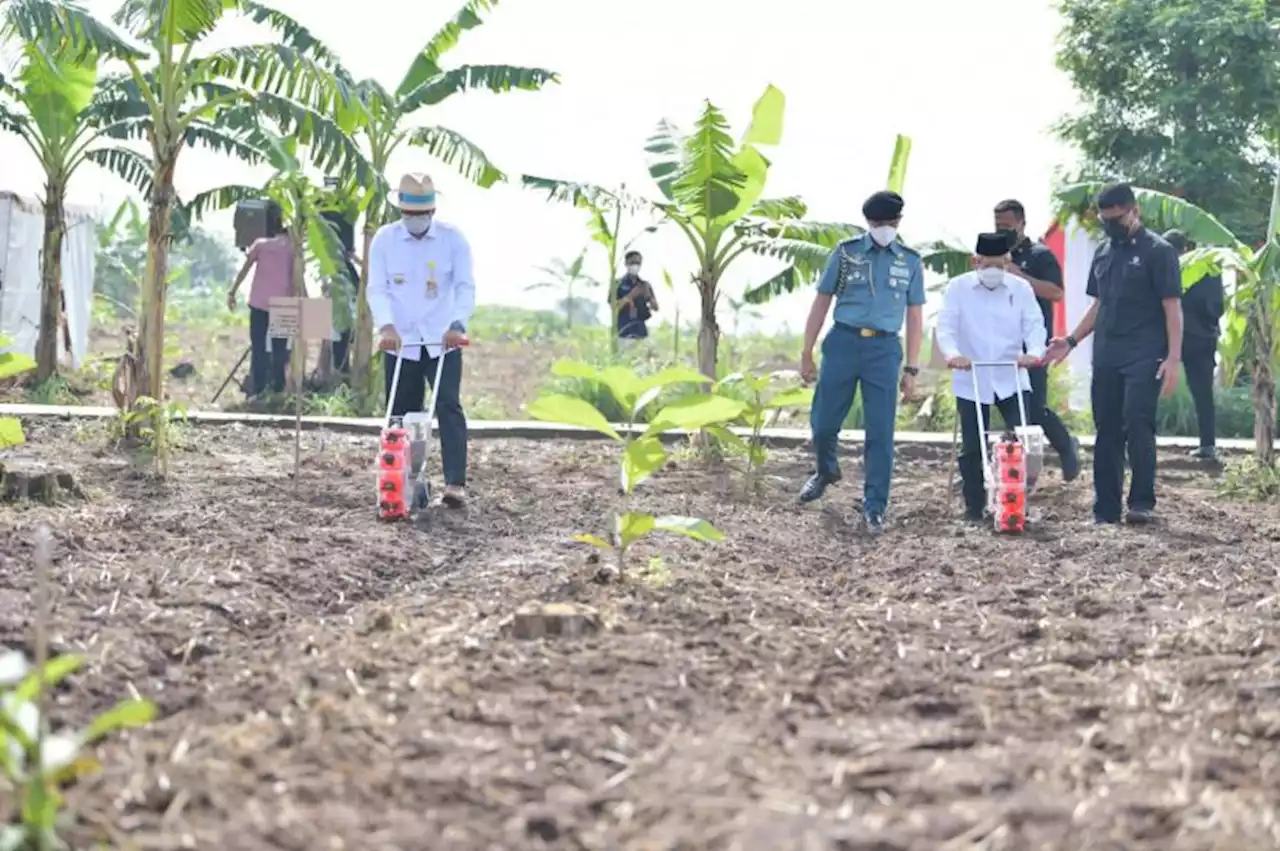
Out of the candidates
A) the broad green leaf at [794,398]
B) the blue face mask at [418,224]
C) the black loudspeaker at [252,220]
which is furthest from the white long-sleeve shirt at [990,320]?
the black loudspeaker at [252,220]

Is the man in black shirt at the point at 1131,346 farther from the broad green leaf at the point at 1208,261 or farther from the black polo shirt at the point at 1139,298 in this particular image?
the broad green leaf at the point at 1208,261

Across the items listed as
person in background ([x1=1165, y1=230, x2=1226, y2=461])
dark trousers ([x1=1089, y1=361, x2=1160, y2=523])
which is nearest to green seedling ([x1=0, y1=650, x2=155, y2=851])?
dark trousers ([x1=1089, y1=361, x2=1160, y2=523])

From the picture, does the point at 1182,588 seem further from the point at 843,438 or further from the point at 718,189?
the point at 843,438

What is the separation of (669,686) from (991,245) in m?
4.72

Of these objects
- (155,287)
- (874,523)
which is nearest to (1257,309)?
(874,523)

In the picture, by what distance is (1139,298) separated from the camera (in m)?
8.27

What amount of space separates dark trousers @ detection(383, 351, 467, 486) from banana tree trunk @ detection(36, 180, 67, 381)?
24.6 ft

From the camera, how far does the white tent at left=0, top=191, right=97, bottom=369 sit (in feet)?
51.7

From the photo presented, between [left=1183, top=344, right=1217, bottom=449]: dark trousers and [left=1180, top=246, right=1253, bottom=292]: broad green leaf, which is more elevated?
[left=1180, top=246, right=1253, bottom=292]: broad green leaf

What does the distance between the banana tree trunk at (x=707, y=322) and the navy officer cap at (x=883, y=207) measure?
3.33 m

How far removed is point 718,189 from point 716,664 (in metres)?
6.21

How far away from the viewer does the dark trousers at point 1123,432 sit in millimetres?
8289

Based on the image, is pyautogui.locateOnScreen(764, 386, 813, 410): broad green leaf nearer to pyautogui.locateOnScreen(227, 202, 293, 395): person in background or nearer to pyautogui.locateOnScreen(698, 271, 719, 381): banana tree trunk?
pyautogui.locateOnScreen(698, 271, 719, 381): banana tree trunk

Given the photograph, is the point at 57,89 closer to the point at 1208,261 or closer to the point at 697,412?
the point at 1208,261
